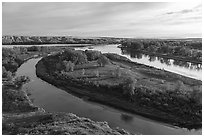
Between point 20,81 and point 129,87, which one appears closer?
point 129,87

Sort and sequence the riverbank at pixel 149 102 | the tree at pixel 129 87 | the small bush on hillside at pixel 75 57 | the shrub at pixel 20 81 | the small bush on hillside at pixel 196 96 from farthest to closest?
the small bush on hillside at pixel 75 57 < the shrub at pixel 20 81 < the tree at pixel 129 87 < the small bush on hillside at pixel 196 96 < the riverbank at pixel 149 102

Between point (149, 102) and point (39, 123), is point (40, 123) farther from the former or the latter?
point (149, 102)

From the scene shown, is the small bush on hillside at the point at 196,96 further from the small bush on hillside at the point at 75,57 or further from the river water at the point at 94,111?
the small bush on hillside at the point at 75,57

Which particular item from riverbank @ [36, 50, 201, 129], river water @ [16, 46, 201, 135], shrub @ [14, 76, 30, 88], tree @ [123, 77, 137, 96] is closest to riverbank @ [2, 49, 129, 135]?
river water @ [16, 46, 201, 135]

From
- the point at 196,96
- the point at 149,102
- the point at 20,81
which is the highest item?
the point at 20,81

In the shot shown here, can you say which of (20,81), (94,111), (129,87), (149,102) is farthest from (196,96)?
(20,81)

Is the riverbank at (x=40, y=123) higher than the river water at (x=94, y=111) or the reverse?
higher

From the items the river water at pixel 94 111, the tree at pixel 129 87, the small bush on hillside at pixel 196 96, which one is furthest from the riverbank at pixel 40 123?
the small bush on hillside at pixel 196 96

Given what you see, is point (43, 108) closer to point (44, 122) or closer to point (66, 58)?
point (44, 122)

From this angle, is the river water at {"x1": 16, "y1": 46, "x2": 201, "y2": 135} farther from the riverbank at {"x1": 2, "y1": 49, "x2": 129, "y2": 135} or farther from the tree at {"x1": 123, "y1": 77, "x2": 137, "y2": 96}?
the tree at {"x1": 123, "y1": 77, "x2": 137, "y2": 96}

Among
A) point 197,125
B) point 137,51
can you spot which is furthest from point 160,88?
point 137,51
